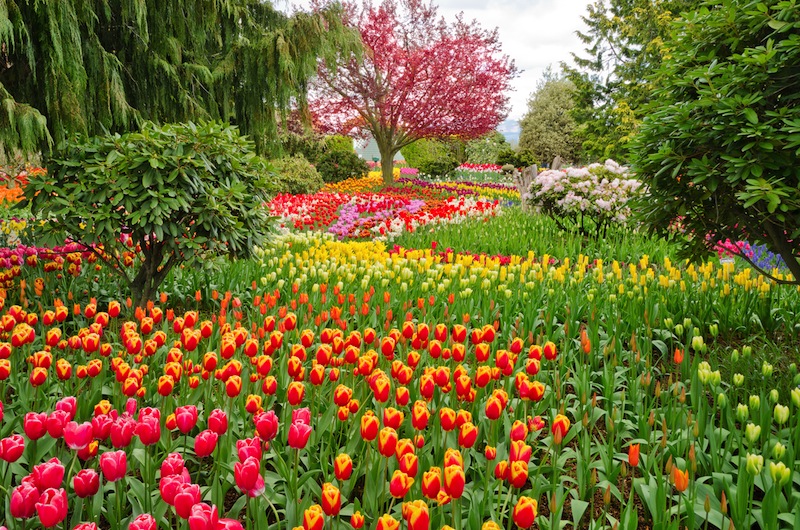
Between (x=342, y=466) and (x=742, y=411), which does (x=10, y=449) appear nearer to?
(x=342, y=466)

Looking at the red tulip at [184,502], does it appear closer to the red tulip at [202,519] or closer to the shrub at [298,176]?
the red tulip at [202,519]

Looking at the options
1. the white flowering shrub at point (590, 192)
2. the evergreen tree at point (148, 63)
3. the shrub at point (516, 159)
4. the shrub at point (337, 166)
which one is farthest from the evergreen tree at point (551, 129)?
the evergreen tree at point (148, 63)

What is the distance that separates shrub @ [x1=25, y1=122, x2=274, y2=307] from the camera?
373 cm

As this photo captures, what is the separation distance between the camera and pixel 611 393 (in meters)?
2.71

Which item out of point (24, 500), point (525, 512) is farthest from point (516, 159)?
point (24, 500)

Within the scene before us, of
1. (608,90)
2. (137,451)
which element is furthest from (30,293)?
(608,90)

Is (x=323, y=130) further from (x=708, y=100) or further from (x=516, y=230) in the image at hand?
(x=708, y=100)

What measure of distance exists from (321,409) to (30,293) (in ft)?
10.0

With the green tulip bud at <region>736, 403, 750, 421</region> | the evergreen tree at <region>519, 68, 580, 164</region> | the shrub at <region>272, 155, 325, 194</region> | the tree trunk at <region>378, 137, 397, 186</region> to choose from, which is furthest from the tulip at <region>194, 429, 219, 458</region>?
the evergreen tree at <region>519, 68, 580, 164</region>

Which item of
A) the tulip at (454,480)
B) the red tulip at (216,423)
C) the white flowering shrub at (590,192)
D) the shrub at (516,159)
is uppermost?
the shrub at (516,159)

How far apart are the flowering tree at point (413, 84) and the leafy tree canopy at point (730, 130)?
532 inches

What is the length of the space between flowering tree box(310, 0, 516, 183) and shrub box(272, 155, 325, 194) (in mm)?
2282

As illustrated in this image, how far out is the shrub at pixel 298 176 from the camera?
50.9 ft

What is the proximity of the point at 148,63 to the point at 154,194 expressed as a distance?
2128 millimetres
